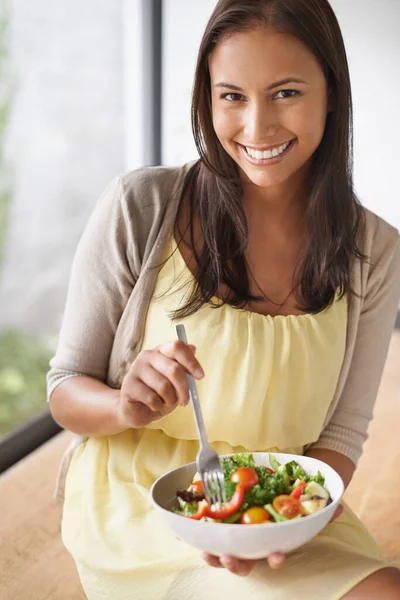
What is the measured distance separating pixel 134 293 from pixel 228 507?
543 millimetres

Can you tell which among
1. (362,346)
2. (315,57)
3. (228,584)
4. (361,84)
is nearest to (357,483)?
(362,346)

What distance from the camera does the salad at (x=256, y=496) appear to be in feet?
3.65

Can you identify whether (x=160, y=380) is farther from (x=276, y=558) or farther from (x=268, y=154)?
(x=268, y=154)

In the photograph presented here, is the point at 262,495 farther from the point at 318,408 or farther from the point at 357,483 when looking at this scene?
the point at 357,483

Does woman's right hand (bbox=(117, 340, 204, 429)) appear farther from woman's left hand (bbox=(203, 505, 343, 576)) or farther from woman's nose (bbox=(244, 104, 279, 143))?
woman's nose (bbox=(244, 104, 279, 143))

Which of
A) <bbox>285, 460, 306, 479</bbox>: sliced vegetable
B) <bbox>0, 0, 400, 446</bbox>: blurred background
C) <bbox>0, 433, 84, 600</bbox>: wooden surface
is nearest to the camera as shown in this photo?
<bbox>285, 460, 306, 479</bbox>: sliced vegetable

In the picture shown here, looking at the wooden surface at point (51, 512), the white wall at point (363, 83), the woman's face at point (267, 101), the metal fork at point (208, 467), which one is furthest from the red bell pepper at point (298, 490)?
the white wall at point (363, 83)

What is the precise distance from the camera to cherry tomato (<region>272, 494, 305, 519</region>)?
1.11 m

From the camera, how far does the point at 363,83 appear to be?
3230 millimetres

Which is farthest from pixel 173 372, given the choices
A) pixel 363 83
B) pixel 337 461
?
pixel 363 83

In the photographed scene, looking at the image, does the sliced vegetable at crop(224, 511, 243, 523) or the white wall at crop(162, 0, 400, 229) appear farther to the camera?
the white wall at crop(162, 0, 400, 229)

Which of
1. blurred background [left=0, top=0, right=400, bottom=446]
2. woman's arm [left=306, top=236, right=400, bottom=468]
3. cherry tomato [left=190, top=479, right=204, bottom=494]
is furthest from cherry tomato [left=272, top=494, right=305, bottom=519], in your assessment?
blurred background [left=0, top=0, right=400, bottom=446]

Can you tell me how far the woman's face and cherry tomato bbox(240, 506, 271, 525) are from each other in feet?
2.02

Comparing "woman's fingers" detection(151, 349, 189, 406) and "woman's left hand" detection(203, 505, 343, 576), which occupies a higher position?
"woman's fingers" detection(151, 349, 189, 406)
